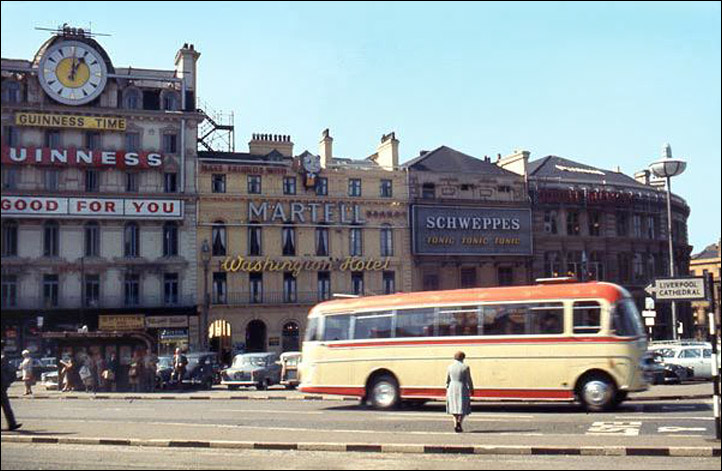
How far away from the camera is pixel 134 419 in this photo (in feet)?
68.7

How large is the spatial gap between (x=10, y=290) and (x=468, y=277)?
30313mm

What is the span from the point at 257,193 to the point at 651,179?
3647 cm

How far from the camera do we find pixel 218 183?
54.5 meters

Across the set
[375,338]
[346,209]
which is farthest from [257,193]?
[375,338]

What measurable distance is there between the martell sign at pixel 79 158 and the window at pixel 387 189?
597 inches

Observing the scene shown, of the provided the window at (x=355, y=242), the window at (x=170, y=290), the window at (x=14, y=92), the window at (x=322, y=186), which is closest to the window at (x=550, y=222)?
the window at (x=355, y=242)

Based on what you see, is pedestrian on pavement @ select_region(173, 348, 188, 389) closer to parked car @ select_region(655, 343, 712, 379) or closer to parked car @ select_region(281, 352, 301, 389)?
parked car @ select_region(281, 352, 301, 389)

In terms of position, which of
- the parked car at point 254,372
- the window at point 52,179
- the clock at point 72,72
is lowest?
the parked car at point 254,372

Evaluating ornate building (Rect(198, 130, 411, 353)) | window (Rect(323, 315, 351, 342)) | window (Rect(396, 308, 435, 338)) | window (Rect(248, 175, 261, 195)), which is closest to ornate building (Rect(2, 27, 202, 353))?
ornate building (Rect(198, 130, 411, 353))

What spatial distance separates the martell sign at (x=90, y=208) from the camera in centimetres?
4903

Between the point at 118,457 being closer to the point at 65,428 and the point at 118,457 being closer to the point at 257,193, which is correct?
the point at 65,428

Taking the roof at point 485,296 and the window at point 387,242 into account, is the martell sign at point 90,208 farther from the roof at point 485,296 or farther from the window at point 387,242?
the roof at point 485,296

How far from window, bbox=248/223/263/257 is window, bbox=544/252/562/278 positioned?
21454 mm

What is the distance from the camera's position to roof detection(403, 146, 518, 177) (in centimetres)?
6016
